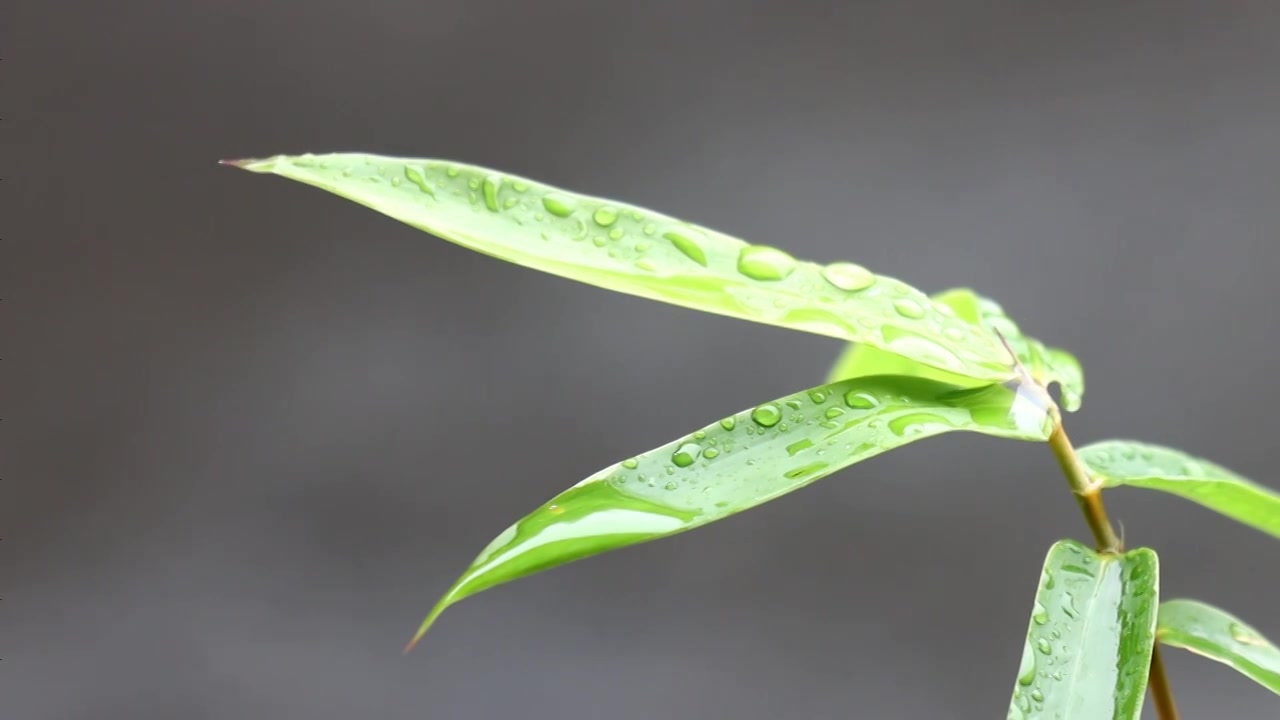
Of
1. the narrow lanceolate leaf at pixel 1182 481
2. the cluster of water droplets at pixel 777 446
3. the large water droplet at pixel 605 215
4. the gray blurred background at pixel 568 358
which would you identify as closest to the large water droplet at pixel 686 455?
the cluster of water droplets at pixel 777 446

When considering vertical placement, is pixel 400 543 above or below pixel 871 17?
below

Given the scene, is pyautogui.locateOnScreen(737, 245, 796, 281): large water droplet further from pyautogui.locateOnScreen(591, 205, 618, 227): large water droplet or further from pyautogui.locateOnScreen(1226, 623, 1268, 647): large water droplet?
pyautogui.locateOnScreen(1226, 623, 1268, 647): large water droplet

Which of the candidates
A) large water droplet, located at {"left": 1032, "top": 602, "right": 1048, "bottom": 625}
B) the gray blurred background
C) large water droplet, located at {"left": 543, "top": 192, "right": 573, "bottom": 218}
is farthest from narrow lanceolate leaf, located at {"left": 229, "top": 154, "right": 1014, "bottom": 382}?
the gray blurred background

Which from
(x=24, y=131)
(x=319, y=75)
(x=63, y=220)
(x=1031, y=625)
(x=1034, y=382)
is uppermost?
→ (x=319, y=75)

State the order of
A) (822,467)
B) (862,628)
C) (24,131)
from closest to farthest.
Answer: (822,467) < (24,131) < (862,628)

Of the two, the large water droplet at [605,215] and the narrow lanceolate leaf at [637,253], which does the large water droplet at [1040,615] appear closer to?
the narrow lanceolate leaf at [637,253]

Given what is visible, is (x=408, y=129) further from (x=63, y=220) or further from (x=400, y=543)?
(x=400, y=543)

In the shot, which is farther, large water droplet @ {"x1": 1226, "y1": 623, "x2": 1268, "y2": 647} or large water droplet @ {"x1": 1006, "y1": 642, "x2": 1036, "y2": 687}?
large water droplet @ {"x1": 1226, "y1": 623, "x2": 1268, "y2": 647}

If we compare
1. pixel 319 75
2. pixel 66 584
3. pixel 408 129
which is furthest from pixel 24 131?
pixel 66 584
